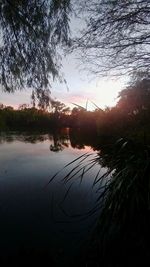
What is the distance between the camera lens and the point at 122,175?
83.6 inches

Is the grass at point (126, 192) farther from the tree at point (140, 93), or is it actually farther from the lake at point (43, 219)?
the tree at point (140, 93)

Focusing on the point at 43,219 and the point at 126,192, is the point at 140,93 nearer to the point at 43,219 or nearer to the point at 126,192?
the point at 126,192

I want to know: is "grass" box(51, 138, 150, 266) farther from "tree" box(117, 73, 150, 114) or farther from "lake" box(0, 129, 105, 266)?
"tree" box(117, 73, 150, 114)

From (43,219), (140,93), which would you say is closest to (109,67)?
(140,93)

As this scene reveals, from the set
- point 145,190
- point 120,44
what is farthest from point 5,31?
point 145,190

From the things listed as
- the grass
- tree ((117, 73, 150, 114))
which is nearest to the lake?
the grass

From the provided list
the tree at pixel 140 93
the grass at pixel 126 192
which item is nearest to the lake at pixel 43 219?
the grass at pixel 126 192

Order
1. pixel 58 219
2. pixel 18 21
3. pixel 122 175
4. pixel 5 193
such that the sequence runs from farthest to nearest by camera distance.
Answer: pixel 5 193 → pixel 58 219 → pixel 18 21 → pixel 122 175

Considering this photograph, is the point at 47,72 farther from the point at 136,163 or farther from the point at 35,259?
the point at 35,259

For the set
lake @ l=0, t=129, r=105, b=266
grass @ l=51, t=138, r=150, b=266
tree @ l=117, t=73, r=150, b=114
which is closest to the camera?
grass @ l=51, t=138, r=150, b=266

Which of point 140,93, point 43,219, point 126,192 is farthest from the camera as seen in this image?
point 43,219

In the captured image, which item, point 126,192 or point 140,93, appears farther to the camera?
point 140,93

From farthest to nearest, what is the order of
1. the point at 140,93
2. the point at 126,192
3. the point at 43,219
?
the point at 43,219
the point at 140,93
the point at 126,192

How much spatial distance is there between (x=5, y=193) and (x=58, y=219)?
229cm
